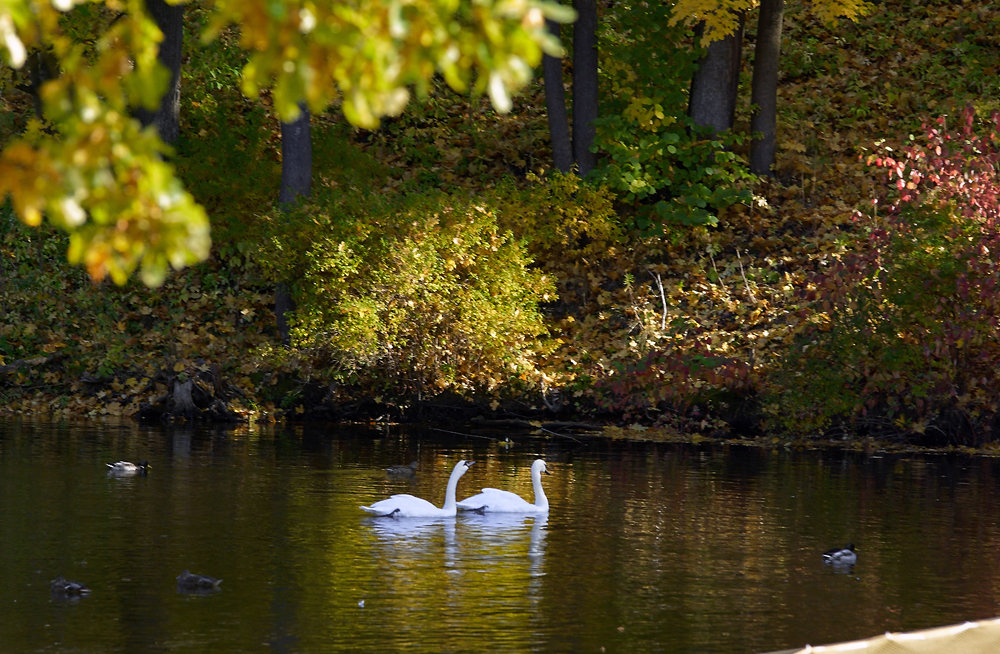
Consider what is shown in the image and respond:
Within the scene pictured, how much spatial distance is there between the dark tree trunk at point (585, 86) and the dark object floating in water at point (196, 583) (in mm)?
19377

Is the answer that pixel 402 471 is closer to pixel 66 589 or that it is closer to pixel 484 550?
pixel 484 550

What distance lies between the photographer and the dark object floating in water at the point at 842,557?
13.8 metres

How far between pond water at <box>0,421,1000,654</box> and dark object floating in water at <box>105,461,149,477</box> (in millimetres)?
173

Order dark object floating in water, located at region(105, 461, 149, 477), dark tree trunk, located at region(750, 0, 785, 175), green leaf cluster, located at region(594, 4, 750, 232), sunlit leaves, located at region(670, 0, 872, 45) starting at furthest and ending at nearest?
1. dark tree trunk, located at region(750, 0, 785, 175)
2. green leaf cluster, located at region(594, 4, 750, 232)
3. sunlit leaves, located at region(670, 0, 872, 45)
4. dark object floating in water, located at region(105, 461, 149, 477)

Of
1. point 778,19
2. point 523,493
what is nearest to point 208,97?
point 778,19

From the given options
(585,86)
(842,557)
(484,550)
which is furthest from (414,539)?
(585,86)

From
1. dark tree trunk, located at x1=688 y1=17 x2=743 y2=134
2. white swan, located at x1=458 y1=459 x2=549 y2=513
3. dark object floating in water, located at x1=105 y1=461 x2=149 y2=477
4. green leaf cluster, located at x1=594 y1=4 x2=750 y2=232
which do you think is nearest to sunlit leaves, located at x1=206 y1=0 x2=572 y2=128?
white swan, located at x1=458 y1=459 x2=549 y2=513

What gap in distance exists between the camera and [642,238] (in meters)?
29.3

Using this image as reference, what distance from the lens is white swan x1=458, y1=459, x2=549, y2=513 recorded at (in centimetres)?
1650

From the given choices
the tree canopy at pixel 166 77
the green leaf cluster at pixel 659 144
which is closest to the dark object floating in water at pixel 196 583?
the tree canopy at pixel 166 77

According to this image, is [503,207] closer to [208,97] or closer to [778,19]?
[778,19]

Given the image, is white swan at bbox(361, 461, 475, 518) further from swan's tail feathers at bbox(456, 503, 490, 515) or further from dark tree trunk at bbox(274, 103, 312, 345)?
dark tree trunk at bbox(274, 103, 312, 345)

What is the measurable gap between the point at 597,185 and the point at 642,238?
4.48 feet

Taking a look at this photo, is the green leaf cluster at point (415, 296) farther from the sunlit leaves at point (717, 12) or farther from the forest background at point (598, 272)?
the sunlit leaves at point (717, 12)
